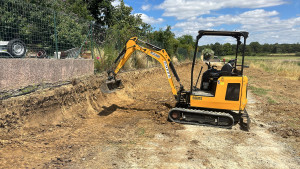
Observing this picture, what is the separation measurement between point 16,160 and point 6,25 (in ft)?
14.3

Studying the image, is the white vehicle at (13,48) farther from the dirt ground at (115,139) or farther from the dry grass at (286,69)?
the dry grass at (286,69)

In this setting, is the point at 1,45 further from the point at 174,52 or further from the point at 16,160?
the point at 174,52

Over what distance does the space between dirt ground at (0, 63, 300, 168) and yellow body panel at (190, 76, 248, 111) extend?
2.06 feet

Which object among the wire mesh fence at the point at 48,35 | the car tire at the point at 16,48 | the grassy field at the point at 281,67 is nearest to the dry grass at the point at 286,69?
the grassy field at the point at 281,67

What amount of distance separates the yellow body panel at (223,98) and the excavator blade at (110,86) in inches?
97.9

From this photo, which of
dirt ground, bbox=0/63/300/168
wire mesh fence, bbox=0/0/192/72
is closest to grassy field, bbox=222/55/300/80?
dirt ground, bbox=0/63/300/168

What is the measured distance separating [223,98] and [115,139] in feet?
9.67

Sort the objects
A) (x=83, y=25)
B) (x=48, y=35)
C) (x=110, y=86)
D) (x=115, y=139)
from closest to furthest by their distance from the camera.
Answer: (x=115, y=139) < (x=110, y=86) < (x=48, y=35) < (x=83, y=25)

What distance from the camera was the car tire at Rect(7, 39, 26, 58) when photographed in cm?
619

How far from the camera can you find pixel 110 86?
6781 mm

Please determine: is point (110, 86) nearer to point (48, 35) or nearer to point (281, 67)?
point (48, 35)

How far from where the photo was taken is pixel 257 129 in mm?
5793

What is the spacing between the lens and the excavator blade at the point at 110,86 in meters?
6.54

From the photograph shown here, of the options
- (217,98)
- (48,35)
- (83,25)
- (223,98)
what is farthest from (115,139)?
(83,25)
